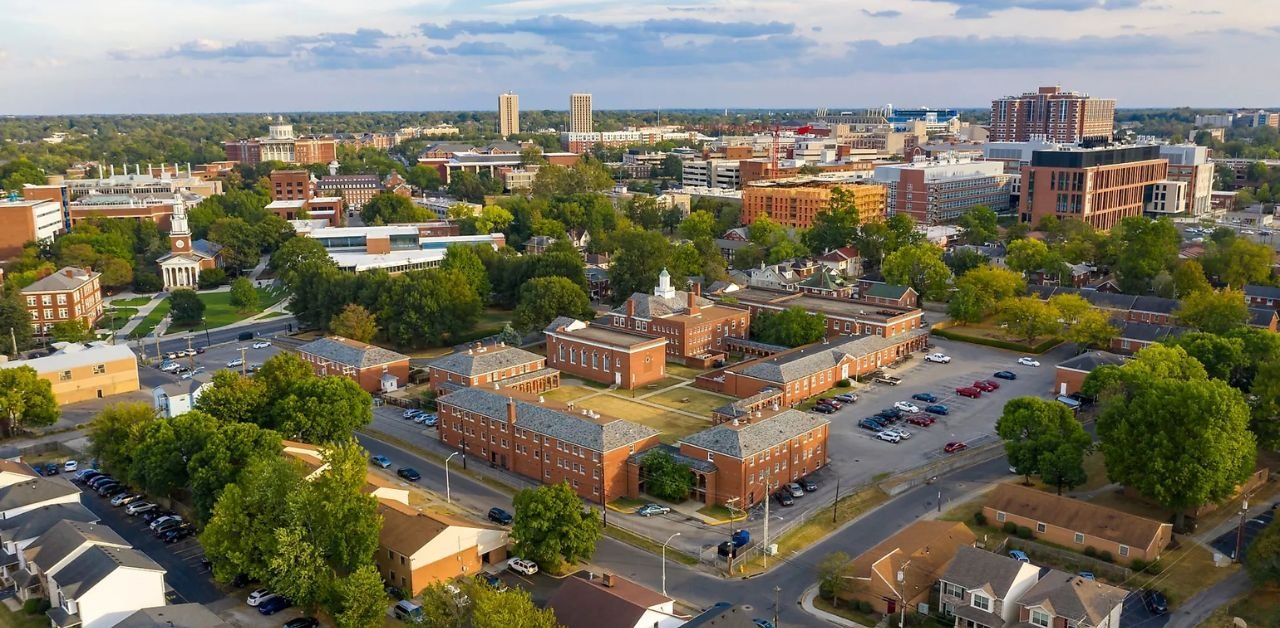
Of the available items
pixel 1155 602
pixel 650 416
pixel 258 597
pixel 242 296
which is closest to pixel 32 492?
pixel 258 597

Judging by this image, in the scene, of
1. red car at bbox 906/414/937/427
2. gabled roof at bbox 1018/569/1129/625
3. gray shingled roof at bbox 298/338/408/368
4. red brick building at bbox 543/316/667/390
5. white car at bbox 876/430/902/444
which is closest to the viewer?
gabled roof at bbox 1018/569/1129/625

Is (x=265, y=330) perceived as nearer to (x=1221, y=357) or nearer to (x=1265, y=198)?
(x=1221, y=357)

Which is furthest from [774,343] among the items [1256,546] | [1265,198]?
[1265,198]

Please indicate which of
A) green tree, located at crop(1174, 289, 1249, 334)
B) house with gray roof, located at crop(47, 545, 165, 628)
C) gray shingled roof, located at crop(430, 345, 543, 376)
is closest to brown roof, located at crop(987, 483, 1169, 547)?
gray shingled roof, located at crop(430, 345, 543, 376)

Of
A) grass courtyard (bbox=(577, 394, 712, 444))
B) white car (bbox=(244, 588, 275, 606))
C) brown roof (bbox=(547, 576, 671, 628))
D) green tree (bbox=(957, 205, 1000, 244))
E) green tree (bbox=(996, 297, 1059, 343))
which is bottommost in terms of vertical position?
white car (bbox=(244, 588, 275, 606))

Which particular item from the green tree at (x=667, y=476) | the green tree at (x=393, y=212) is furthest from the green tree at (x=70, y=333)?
the green tree at (x=393, y=212)

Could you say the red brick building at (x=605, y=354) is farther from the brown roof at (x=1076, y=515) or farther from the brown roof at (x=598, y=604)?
the brown roof at (x=598, y=604)

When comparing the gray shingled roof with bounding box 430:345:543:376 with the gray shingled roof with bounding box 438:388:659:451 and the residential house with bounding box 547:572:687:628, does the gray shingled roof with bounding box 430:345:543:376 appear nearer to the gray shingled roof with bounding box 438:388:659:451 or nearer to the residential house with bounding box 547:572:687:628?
the gray shingled roof with bounding box 438:388:659:451
